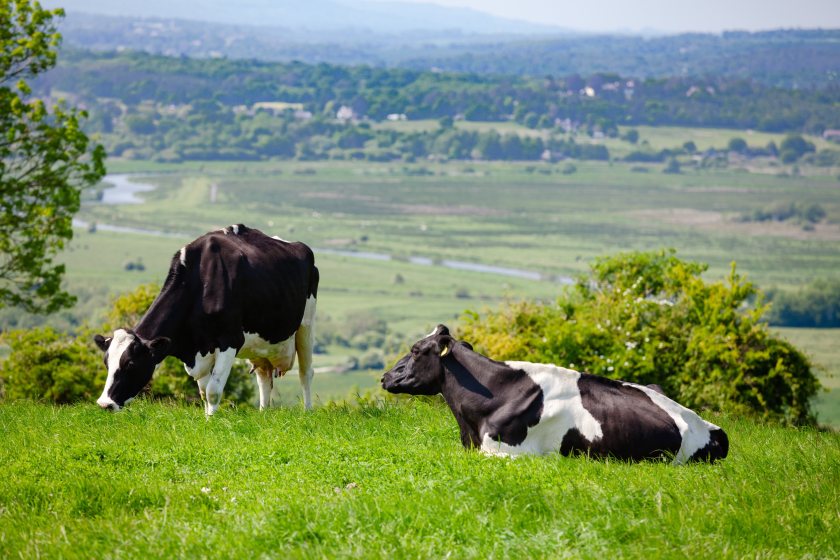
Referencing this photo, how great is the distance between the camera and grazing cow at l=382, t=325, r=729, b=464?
395 inches

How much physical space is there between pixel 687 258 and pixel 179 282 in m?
122

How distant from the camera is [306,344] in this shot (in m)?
14.9

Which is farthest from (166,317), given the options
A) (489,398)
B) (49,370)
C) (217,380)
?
(49,370)

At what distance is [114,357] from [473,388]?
387cm

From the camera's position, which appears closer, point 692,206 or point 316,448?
point 316,448

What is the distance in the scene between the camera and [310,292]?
1475 cm

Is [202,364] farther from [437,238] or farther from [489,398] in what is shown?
[437,238]

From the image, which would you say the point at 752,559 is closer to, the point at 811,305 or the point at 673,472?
the point at 673,472

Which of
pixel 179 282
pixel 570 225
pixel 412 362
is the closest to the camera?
pixel 412 362

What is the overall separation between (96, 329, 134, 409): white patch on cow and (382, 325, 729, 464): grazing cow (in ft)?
11.6

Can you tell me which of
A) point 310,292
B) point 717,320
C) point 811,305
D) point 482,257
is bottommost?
point 482,257

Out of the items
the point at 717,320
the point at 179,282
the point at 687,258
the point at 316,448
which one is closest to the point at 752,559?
the point at 316,448

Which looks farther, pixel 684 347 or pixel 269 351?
pixel 684 347

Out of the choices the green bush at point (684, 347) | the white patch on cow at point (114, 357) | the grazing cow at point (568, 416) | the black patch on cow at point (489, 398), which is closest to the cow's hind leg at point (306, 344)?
the white patch on cow at point (114, 357)
